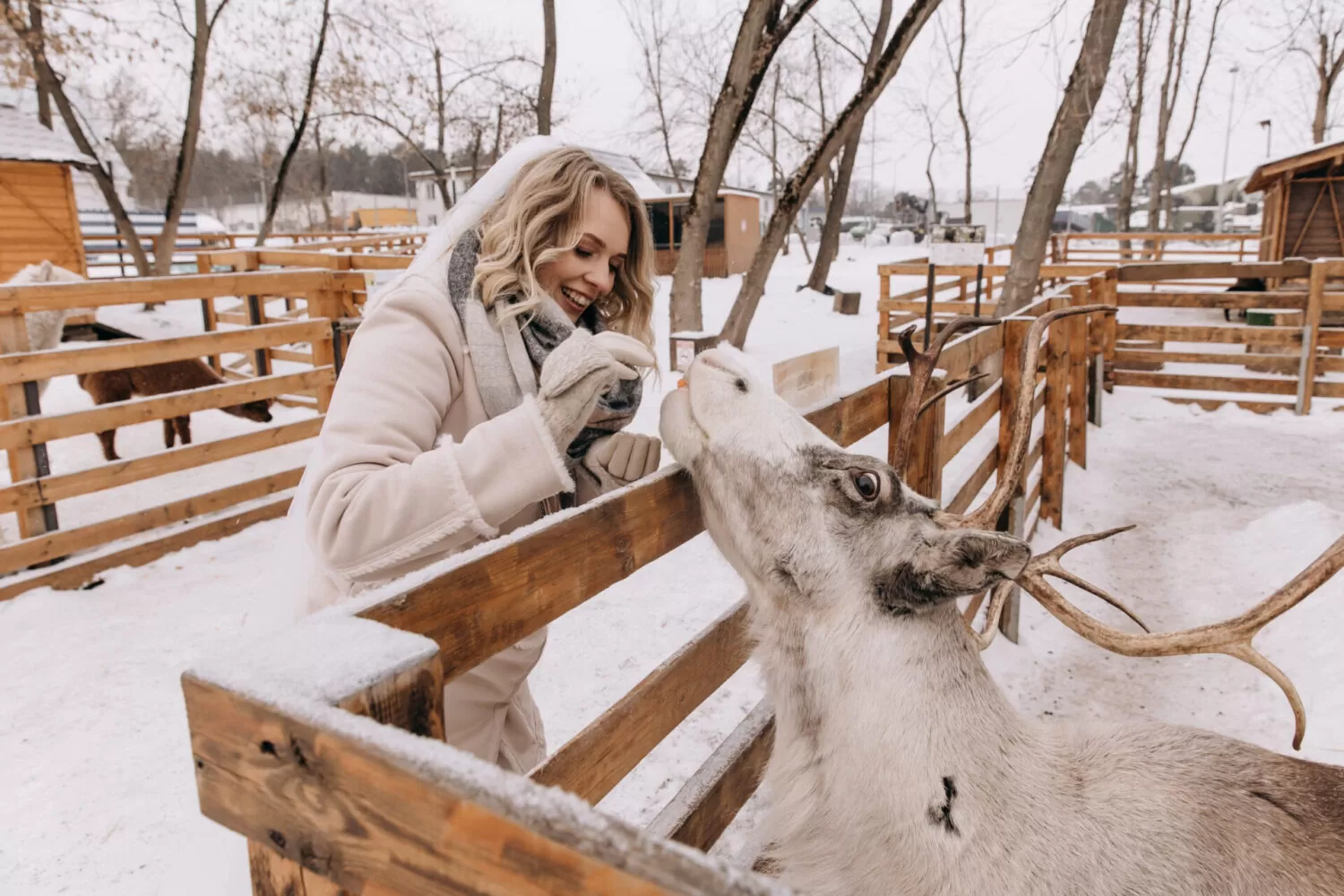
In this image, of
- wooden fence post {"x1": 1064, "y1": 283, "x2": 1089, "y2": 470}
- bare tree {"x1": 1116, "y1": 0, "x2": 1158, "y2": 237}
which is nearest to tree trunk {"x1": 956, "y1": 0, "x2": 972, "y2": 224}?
bare tree {"x1": 1116, "y1": 0, "x2": 1158, "y2": 237}

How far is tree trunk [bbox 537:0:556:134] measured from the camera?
10.4 metres

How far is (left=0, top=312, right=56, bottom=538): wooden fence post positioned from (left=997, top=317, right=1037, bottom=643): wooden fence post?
5.48 metres

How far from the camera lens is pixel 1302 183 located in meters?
14.0

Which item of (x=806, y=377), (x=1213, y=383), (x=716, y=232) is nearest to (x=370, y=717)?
(x=806, y=377)

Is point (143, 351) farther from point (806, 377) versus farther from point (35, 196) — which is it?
point (35, 196)

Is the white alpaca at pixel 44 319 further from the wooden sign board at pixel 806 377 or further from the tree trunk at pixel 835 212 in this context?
the tree trunk at pixel 835 212

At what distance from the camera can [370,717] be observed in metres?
A: 0.85

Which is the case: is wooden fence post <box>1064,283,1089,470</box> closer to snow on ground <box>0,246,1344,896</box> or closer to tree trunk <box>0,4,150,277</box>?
snow on ground <box>0,246,1344,896</box>

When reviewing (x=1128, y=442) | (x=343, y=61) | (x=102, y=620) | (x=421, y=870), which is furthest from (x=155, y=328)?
(x=343, y=61)

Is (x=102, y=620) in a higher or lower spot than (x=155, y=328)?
lower

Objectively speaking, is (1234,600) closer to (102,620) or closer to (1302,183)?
(102,620)

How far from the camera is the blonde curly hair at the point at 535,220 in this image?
1.77 metres

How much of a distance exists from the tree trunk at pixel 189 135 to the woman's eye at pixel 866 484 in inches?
513

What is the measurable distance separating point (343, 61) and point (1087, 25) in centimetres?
1388
